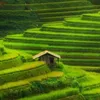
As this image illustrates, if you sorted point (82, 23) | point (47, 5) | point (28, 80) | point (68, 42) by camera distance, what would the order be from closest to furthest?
1. point (28, 80)
2. point (68, 42)
3. point (82, 23)
4. point (47, 5)

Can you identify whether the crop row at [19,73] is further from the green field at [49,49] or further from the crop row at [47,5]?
the crop row at [47,5]

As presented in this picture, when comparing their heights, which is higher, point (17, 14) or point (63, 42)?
point (17, 14)

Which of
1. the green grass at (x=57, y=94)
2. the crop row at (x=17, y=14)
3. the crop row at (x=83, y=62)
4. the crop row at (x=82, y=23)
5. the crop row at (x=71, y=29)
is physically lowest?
the crop row at (x=83, y=62)

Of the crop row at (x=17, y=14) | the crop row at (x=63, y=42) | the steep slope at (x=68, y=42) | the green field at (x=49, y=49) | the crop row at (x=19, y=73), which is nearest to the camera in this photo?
the crop row at (x=19, y=73)

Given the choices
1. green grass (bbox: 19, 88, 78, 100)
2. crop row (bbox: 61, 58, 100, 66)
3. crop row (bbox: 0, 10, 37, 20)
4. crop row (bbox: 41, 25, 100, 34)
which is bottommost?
crop row (bbox: 61, 58, 100, 66)

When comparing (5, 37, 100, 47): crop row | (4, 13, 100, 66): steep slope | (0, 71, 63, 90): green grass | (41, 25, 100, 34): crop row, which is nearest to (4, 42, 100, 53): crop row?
(4, 13, 100, 66): steep slope

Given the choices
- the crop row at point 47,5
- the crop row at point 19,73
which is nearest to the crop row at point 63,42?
the crop row at point 19,73

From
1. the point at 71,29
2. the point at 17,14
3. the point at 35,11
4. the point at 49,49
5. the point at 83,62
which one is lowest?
the point at 83,62

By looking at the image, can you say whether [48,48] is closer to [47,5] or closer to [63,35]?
[63,35]

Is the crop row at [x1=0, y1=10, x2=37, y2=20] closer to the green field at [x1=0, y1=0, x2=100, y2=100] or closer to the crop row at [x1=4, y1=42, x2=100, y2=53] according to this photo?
the green field at [x1=0, y1=0, x2=100, y2=100]

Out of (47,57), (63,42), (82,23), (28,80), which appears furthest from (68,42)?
(28,80)

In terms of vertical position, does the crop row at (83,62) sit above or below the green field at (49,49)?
below

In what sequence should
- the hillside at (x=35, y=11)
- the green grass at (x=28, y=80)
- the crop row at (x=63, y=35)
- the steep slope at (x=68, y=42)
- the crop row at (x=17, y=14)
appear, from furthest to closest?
the crop row at (x=17, y=14) < the hillside at (x=35, y=11) < the crop row at (x=63, y=35) < the steep slope at (x=68, y=42) < the green grass at (x=28, y=80)
